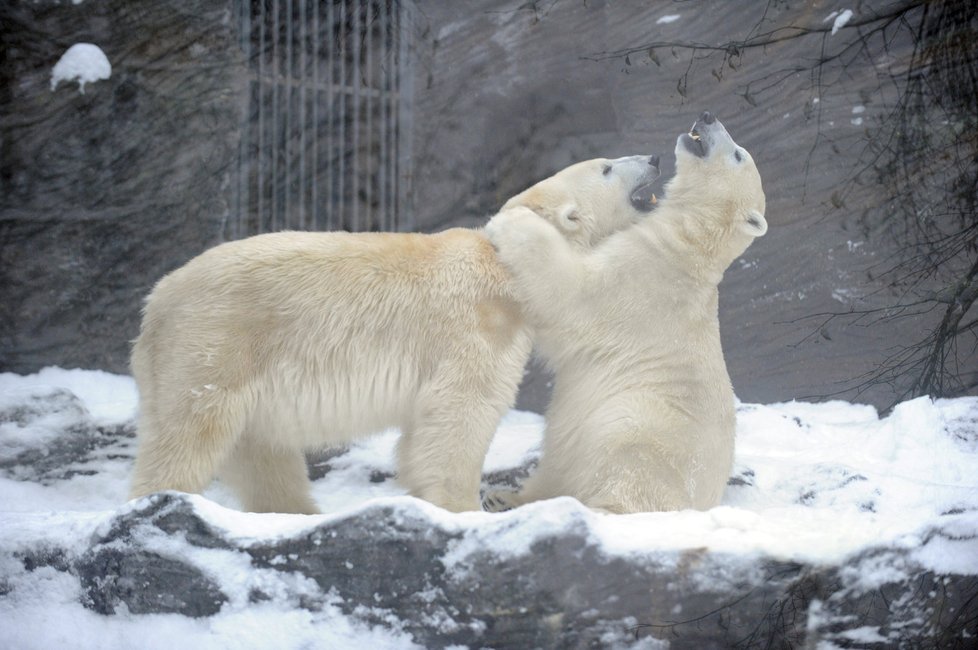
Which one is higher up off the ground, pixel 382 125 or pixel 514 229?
pixel 382 125

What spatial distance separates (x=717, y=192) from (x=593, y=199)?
503mm

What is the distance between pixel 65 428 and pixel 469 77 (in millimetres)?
2812

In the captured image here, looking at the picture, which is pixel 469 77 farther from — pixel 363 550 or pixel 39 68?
pixel 363 550

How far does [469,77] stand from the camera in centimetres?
549

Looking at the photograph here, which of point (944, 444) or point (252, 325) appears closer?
point (252, 325)

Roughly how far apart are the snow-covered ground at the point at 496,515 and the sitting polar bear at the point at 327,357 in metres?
0.40

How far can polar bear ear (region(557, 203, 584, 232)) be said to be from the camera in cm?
392

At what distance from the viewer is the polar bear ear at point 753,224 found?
153 inches

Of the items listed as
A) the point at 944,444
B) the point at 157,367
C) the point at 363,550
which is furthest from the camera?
the point at 944,444

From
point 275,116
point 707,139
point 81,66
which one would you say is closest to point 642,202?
point 707,139

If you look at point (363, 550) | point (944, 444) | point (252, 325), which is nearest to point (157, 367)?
point (252, 325)

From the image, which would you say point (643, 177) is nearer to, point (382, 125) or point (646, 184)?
point (646, 184)

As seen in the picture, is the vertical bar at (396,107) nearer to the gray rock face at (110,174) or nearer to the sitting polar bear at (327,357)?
the gray rock face at (110,174)

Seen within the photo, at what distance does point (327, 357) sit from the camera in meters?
3.54
